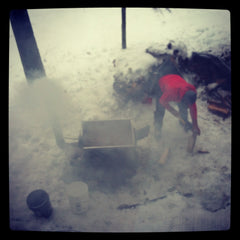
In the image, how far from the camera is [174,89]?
278 cm

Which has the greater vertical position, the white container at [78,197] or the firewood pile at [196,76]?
the firewood pile at [196,76]

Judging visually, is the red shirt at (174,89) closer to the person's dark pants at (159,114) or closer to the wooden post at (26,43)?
the person's dark pants at (159,114)

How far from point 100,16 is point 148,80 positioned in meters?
1.46

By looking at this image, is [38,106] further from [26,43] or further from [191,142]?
[191,142]

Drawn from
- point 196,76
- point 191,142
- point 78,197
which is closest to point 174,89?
point 191,142

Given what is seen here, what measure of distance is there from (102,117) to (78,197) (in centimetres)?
144

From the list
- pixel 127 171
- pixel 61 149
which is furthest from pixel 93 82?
pixel 127 171

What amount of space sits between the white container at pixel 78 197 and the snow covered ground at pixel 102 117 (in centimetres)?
9

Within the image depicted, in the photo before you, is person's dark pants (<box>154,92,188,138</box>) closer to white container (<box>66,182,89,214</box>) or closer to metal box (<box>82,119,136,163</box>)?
metal box (<box>82,119,136,163</box>)

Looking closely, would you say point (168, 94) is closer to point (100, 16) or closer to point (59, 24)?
point (100, 16)

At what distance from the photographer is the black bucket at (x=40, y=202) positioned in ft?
8.19

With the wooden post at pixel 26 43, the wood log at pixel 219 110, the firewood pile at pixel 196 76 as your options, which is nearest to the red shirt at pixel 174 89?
the firewood pile at pixel 196 76
